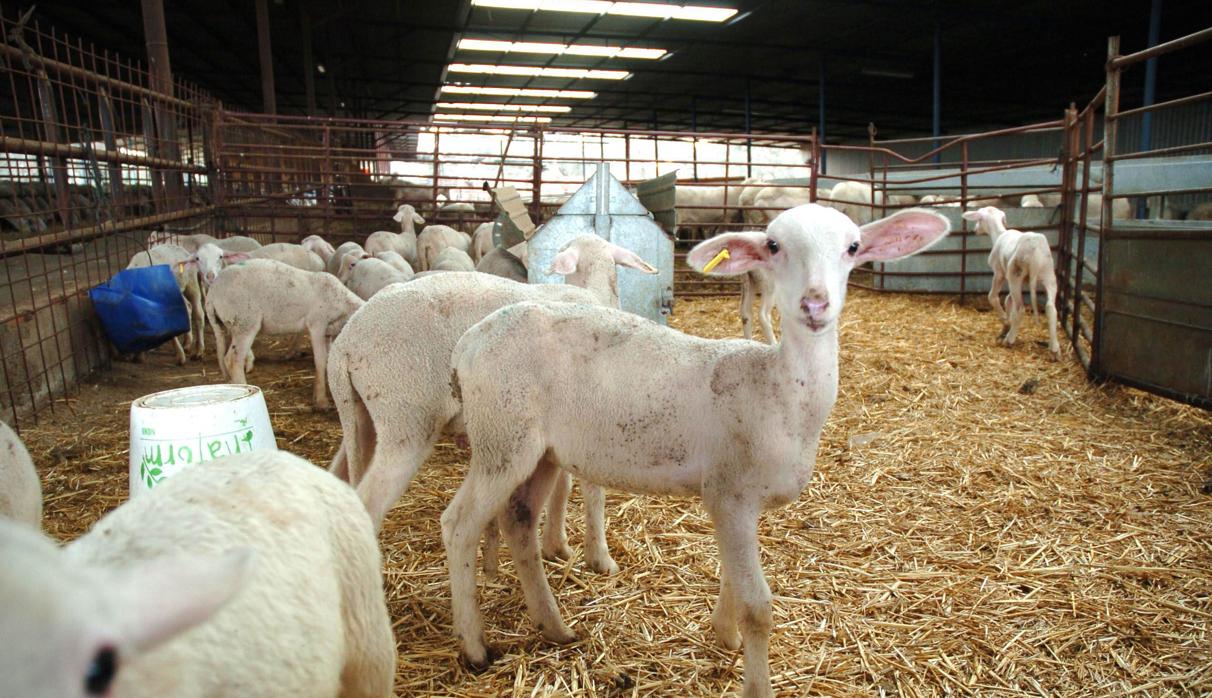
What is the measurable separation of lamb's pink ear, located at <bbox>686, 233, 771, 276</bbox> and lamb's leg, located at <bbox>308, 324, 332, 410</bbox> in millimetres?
3845

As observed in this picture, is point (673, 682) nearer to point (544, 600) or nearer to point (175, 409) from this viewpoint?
point (544, 600)

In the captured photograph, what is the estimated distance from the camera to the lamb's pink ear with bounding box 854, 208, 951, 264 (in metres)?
2.64

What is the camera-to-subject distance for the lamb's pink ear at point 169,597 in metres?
0.92

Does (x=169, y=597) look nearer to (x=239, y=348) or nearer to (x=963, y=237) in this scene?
(x=239, y=348)

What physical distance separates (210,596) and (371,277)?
21.3ft

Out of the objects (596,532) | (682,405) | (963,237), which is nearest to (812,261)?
(682,405)

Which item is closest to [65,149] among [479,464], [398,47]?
[479,464]

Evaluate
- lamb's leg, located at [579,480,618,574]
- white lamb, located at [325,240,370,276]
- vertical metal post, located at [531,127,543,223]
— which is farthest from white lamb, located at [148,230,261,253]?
lamb's leg, located at [579,480,618,574]

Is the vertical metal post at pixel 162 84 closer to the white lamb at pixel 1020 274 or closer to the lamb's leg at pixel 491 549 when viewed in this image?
the lamb's leg at pixel 491 549

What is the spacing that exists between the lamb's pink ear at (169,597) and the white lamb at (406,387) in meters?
2.21

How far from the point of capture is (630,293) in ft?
26.3

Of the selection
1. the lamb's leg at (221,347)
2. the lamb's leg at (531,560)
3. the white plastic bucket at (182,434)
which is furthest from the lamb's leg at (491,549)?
the lamb's leg at (221,347)

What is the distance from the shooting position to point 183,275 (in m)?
7.67

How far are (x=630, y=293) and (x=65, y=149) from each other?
5.14m
